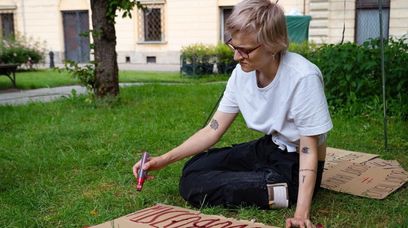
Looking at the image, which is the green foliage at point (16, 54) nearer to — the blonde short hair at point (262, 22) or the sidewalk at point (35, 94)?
the sidewalk at point (35, 94)

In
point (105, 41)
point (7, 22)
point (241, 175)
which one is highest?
point (7, 22)

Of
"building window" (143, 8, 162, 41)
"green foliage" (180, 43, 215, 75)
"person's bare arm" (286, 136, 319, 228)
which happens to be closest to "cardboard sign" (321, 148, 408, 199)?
"person's bare arm" (286, 136, 319, 228)

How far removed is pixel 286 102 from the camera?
232 cm

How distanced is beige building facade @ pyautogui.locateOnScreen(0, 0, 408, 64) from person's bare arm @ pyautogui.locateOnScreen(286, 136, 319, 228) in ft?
42.6

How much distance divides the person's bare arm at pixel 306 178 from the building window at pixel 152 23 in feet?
→ 56.6

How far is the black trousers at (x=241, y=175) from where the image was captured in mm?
2510

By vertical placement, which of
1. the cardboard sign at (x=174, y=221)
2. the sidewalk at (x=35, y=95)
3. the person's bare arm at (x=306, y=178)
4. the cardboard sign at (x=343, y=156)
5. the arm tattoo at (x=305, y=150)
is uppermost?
the arm tattoo at (x=305, y=150)

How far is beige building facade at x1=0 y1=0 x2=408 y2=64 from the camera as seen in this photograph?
15023mm

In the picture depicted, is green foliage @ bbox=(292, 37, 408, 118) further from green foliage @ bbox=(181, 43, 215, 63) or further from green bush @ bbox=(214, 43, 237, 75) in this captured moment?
green foliage @ bbox=(181, 43, 215, 63)

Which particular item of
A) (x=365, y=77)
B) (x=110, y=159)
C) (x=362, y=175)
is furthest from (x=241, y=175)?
(x=365, y=77)

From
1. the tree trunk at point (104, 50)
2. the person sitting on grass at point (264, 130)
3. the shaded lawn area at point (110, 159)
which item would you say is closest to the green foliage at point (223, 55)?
the shaded lawn area at point (110, 159)

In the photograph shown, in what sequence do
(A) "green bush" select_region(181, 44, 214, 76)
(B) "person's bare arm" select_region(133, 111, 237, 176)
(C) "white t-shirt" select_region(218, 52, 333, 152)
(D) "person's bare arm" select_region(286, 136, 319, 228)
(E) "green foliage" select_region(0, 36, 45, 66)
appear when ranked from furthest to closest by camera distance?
(E) "green foliage" select_region(0, 36, 45, 66)
(A) "green bush" select_region(181, 44, 214, 76)
(B) "person's bare arm" select_region(133, 111, 237, 176)
(C) "white t-shirt" select_region(218, 52, 333, 152)
(D) "person's bare arm" select_region(286, 136, 319, 228)

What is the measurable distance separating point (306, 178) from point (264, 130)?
368 millimetres

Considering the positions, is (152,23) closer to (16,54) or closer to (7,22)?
(16,54)
